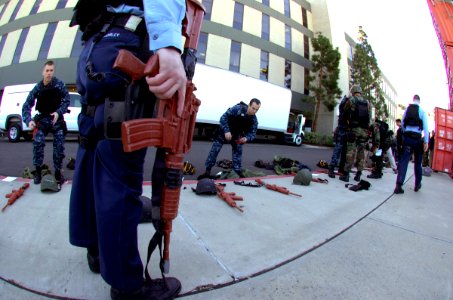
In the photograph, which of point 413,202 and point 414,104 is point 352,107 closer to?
point 414,104

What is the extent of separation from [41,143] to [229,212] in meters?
2.82

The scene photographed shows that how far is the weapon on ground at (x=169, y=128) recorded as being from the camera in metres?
1.04

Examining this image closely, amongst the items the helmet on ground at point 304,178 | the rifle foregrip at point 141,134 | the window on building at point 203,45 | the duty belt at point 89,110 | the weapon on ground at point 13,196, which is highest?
the window on building at point 203,45

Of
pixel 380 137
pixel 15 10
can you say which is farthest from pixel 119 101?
pixel 15 10

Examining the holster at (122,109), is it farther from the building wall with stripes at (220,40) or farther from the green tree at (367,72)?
the green tree at (367,72)

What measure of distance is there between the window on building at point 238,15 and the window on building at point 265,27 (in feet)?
7.16

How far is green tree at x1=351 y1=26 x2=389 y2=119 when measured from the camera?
24219 millimetres

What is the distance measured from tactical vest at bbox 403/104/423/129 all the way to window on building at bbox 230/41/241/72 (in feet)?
53.7

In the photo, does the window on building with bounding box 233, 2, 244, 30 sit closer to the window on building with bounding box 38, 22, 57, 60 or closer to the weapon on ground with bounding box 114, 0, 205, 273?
the window on building with bounding box 38, 22, 57, 60

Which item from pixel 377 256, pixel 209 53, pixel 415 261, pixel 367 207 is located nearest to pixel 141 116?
pixel 377 256

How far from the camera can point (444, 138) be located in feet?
27.7

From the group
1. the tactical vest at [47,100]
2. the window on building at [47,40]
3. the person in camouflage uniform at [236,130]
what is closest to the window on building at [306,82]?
the window on building at [47,40]

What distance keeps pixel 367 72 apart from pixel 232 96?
1762 cm

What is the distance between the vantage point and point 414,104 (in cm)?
461
